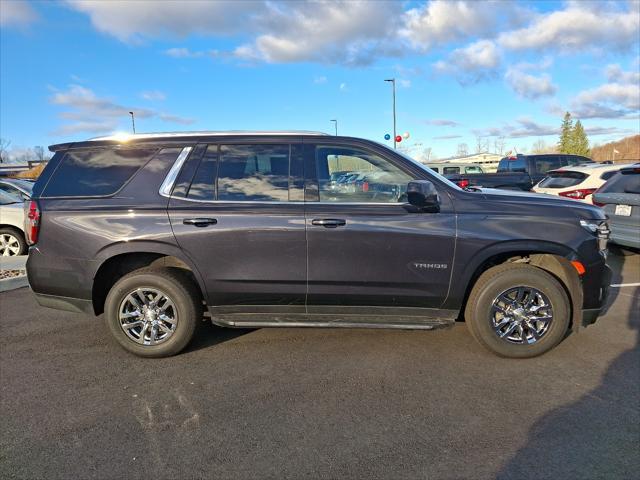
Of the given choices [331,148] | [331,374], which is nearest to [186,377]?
[331,374]

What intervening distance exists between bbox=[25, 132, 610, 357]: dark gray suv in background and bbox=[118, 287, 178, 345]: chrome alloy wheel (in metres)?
0.01

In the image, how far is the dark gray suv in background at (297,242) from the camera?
139 inches

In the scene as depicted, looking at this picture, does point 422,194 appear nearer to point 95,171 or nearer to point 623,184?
point 95,171

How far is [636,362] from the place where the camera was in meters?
3.54

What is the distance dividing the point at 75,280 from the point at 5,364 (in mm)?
936

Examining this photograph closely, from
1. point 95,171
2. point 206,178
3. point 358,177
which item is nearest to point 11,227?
point 95,171

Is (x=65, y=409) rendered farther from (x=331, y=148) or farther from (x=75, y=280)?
(x=331, y=148)

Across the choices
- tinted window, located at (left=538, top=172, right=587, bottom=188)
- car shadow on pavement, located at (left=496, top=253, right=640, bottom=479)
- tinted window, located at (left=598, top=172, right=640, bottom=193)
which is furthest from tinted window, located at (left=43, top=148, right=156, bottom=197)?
tinted window, located at (left=538, top=172, right=587, bottom=188)

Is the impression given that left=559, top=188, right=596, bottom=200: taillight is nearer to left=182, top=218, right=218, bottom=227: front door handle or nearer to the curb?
left=182, top=218, right=218, bottom=227: front door handle

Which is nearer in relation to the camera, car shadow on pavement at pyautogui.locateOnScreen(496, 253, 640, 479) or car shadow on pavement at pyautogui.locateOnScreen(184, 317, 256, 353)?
car shadow on pavement at pyautogui.locateOnScreen(496, 253, 640, 479)

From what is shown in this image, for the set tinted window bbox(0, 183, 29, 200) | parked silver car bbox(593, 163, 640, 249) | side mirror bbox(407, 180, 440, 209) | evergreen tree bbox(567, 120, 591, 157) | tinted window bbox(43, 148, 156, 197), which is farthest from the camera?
evergreen tree bbox(567, 120, 591, 157)

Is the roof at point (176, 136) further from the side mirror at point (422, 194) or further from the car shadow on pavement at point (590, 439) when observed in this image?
the car shadow on pavement at point (590, 439)

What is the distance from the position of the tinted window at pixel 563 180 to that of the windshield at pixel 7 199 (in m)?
11.0

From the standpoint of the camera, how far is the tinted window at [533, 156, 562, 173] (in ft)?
52.2
